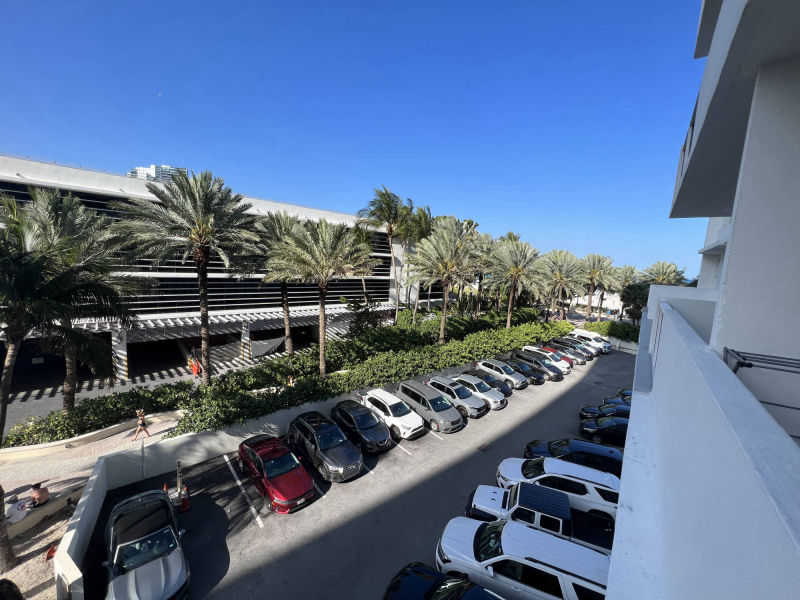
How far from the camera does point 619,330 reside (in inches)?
1203

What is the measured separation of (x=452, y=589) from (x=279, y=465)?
567 cm

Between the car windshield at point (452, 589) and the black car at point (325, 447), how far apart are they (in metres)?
4.71

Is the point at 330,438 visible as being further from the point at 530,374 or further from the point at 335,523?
the point at 530,374

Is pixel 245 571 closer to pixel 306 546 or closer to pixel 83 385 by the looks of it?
pixel 306 546

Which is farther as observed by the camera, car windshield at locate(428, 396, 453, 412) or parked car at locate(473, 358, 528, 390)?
parked car at locate(473, 358, 528, 390)

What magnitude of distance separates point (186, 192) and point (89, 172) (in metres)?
10.1

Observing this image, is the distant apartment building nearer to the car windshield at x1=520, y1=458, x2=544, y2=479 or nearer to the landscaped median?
the car windshield at x1=520, y1=458, x2=544, y2=479

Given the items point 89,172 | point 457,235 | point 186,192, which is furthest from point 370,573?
point 89,172

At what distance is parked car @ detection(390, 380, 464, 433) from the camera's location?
13.1 meters

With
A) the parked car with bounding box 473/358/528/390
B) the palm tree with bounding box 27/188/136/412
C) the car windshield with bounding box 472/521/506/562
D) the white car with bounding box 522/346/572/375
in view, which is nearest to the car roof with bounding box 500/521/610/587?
the car windshield with bounding box 472/521/506/562

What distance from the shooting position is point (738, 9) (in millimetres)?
2713

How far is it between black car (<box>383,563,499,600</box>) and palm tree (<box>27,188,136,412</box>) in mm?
9428

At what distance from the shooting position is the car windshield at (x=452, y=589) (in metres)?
5.69

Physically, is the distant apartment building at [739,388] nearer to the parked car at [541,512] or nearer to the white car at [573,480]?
the parked car at [541,512]
